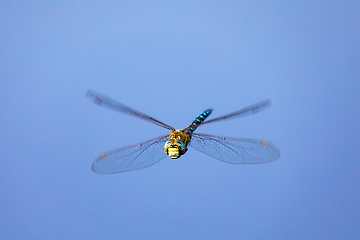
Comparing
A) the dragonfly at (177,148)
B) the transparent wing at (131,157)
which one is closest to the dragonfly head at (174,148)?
the dragonfly at (177,148)

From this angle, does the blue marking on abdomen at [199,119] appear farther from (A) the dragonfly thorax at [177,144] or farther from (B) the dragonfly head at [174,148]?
(B) the dragonfly head at [174,148]

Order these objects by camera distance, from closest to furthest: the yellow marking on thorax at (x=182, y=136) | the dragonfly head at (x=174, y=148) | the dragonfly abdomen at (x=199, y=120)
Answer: the dragonfly head at (x=174, y=148), the yellow marking on thorax at (x=182, y=136), the dragonfly abdomen at (x=199, y=120)

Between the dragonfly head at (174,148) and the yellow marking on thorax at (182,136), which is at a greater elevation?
the yellow marking on thorax at (182,136)

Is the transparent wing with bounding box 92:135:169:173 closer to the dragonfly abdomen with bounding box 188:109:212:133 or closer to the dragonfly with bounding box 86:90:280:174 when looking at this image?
the dragonfly with bounding box 86:90:280:174

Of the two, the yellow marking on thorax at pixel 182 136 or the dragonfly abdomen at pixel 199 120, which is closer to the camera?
the yellow marking on thorax at pixel 182 136

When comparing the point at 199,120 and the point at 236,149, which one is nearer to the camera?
the point at 236,149

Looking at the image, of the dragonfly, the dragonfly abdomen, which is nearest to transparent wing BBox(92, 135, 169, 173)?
the dragonfly

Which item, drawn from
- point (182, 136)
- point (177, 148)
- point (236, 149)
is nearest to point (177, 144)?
point (177, 148)

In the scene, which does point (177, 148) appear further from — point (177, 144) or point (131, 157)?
point (131, 157)

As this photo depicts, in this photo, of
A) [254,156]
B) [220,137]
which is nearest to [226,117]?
[220,137]
